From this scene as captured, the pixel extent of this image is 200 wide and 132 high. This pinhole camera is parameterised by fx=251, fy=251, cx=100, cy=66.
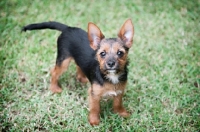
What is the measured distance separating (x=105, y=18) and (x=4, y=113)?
4104 mm

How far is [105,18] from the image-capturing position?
755cm

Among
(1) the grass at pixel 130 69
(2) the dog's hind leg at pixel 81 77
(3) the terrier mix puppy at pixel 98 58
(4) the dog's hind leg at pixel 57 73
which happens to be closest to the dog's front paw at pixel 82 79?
(2) the dog's hind leg at pixel 81 77

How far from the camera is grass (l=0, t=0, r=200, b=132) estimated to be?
483 centimetres

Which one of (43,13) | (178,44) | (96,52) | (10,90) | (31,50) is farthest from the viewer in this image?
(43,13)

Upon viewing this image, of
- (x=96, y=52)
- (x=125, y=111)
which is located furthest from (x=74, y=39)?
(x=125, y=111)

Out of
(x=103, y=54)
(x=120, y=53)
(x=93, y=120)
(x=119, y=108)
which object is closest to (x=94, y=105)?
(x=93, y=120)

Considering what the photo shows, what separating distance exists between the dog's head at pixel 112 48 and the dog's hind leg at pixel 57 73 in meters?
0.87

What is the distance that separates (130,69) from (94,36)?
6.02 feet

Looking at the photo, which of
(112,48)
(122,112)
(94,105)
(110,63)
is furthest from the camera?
(122,112)

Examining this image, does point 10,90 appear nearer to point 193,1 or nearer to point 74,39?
point 74,39

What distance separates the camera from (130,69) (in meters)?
5.93

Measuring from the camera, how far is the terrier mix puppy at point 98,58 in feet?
13.8

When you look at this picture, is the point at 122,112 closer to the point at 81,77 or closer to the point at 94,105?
the point at 94,105

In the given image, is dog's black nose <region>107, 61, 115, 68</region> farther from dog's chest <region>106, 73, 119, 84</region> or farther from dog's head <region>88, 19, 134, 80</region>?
dog's chest <region>106, 73, 119, 84</region>
